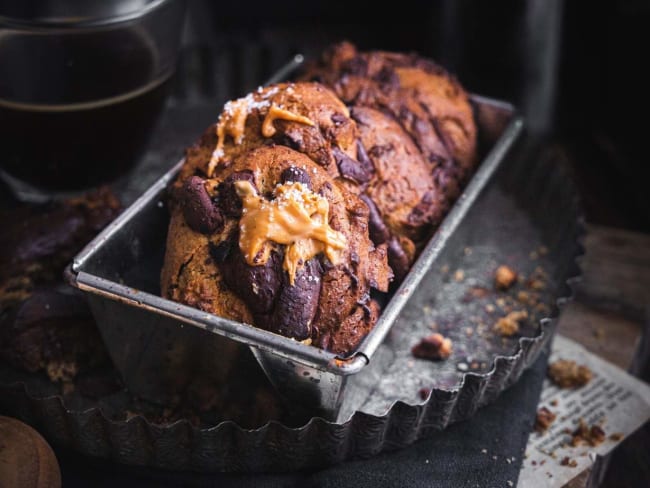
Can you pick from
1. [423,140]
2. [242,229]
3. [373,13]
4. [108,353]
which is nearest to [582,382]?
[423,140]

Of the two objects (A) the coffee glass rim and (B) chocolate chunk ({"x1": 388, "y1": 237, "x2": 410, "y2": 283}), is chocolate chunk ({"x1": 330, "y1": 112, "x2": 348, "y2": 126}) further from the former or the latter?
(A) the coffee glass rim

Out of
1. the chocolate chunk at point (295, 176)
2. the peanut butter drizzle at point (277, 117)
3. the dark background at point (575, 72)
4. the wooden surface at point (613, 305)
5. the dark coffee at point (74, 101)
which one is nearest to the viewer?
the chocolate chunk at point (295, 176)

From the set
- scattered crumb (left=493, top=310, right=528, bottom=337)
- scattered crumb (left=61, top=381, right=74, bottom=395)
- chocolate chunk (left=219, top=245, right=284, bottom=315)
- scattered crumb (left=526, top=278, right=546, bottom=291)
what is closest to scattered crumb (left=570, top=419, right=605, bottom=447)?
scattered crumb (left=493, top=310, right=528, bottom=337)

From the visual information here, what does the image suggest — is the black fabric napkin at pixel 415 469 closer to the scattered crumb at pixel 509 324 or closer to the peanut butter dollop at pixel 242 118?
the scattered crumb at pixel 509 324

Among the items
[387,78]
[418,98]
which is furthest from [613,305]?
[387,78]

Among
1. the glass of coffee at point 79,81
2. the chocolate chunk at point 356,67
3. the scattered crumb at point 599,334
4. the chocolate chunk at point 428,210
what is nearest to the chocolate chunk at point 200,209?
the chocolate chunk at point 428,210

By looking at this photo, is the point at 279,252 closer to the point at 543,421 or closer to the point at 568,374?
the point at 543,421
